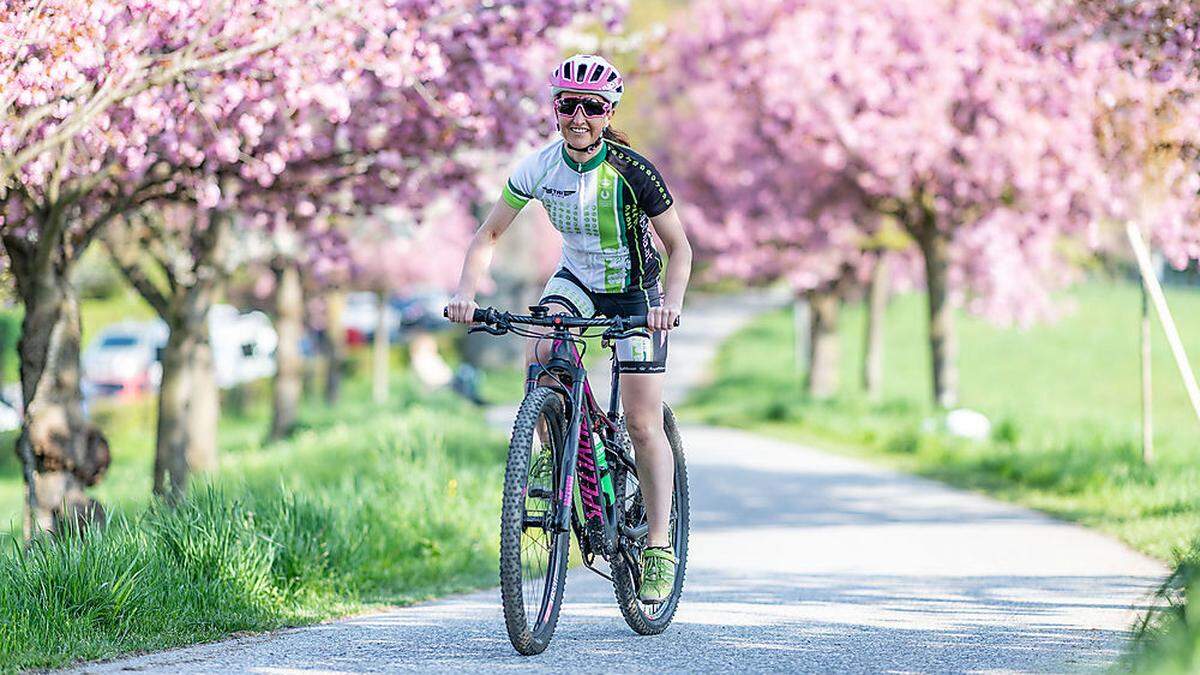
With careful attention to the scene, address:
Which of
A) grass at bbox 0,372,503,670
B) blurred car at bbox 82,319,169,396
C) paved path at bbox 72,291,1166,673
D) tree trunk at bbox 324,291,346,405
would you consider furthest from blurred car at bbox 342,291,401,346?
grass at bbox 0,372,503,670

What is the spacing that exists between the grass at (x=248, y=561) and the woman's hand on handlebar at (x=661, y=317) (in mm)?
2136

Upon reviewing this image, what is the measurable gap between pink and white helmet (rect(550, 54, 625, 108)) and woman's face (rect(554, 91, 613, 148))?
25mm

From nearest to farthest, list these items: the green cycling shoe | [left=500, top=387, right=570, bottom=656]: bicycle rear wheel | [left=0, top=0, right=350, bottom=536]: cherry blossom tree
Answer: [left=500, top=387, right=570, bottom=656]: bicycle rear wheel < the green cycling shoe < [left=0, top=0, right=350, bottom=536]: cherry blossom tree

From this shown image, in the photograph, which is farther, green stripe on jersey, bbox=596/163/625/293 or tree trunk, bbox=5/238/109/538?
tree trunk, bbox=5/238/109/538

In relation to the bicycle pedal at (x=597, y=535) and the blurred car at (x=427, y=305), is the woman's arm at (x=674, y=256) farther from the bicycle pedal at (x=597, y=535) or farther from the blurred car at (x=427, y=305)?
the blurred car at (x=427, y=305)

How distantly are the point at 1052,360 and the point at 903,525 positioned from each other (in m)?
35.8

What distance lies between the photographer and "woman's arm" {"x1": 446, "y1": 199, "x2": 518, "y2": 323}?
6.30 meters

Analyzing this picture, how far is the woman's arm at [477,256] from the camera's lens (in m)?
6.30

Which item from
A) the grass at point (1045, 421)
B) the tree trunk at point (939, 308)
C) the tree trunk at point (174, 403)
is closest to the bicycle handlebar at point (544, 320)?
the grass at point (1045, 421)

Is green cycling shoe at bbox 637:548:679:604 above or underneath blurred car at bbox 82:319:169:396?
underneath

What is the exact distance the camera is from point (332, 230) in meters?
15.5

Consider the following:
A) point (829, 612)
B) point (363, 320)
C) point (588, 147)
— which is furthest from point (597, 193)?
point (363, 320)

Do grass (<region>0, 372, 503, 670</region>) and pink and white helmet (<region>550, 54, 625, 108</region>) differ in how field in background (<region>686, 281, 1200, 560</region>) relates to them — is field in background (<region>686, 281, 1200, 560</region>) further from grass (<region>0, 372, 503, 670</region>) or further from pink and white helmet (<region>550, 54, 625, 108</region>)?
pink and white helmet (<region>550, 54, 625, 108</region>)

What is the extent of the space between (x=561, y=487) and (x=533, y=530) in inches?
8.4
